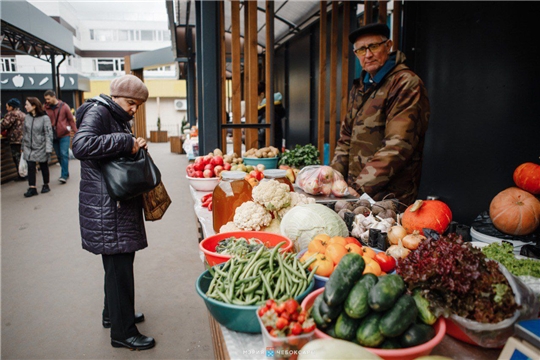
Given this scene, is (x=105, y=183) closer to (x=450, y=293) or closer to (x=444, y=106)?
(x=450, y=293)

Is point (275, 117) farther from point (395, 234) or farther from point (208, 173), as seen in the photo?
point (395, 234)

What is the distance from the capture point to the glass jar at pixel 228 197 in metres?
2.57

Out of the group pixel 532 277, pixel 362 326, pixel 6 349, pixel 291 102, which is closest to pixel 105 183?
pixel 6 349

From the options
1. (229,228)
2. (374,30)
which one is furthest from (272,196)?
(374,30)

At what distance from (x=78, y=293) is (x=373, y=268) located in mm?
3785

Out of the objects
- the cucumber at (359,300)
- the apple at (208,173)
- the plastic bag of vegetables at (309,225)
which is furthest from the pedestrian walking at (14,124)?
the cucumber at (359,300)

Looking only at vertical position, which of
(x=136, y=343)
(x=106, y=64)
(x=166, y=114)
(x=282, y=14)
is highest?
(x=106, y=64)

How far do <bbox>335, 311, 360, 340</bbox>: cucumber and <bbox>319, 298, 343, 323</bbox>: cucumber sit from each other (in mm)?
18

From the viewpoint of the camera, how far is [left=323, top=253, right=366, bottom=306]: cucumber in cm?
123

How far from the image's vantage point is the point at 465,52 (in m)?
4.73

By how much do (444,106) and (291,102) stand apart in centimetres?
762

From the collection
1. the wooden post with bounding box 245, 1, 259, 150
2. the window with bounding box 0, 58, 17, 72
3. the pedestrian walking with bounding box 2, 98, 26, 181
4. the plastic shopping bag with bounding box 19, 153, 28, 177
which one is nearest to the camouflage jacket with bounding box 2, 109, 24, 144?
the pedestrian walking with bounding box 2, 98, 26, 181

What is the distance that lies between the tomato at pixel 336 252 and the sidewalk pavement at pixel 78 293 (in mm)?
2022

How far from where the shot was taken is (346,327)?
1214mm
